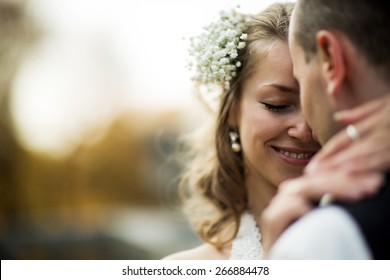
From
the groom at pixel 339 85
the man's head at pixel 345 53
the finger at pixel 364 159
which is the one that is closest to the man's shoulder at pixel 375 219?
the groom at pixel 339 85

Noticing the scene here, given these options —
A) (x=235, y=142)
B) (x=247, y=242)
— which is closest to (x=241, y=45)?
(x=235, y=142)

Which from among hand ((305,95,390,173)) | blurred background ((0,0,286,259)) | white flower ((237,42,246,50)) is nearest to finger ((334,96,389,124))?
hand ((305,95,390,173))

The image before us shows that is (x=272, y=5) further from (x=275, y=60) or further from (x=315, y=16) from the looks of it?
(x=315, y=16)

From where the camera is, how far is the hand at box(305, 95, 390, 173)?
5.71 ft

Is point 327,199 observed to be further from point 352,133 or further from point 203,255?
point 203,255

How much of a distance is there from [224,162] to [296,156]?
1.95ft

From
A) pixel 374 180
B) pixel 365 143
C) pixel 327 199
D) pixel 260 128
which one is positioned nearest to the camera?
pixel 374 180

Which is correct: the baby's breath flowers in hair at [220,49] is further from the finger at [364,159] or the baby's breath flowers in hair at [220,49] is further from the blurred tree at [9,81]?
the blurred tree at [9,81]

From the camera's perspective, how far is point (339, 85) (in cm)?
184

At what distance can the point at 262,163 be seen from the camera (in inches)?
120

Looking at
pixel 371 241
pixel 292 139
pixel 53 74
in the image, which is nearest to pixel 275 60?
pixel 292 139

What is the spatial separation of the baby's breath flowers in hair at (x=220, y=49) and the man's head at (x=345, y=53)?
1160 millimetres

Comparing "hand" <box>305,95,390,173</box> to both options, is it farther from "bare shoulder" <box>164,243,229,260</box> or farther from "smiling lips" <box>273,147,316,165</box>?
"bare shoulder" <box>164,243,229,260</box>

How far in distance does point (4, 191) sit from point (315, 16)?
39.3 feet
